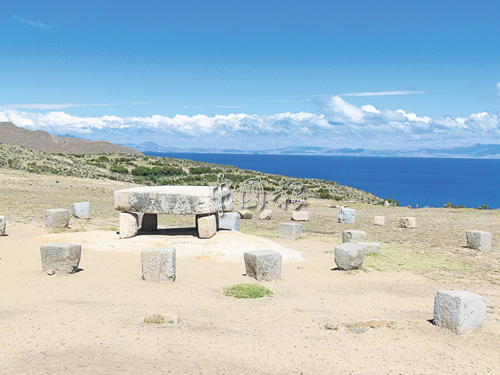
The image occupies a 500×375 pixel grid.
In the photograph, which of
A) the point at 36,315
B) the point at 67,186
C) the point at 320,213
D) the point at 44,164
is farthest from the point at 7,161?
the point at 36,315

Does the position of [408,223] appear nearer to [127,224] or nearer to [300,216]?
[300,216]

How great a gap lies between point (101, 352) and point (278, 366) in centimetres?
277

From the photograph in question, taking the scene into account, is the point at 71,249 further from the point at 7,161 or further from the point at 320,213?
the point at 7,161

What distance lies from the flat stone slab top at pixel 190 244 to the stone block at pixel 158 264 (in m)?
3.02

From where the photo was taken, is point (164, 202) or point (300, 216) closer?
point (164, 202)

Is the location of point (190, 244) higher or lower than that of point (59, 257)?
lower

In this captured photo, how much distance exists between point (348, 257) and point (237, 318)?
5671 millimetres

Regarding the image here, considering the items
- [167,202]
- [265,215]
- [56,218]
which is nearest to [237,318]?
[167,202]

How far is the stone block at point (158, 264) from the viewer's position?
438 inches

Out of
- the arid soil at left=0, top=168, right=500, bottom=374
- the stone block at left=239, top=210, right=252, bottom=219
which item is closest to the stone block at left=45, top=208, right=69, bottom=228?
the arid soil at left=0, top=168, right=500, bottom=374

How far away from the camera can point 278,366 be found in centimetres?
659

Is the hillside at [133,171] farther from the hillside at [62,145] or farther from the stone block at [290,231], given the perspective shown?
the hillside at [62,145]

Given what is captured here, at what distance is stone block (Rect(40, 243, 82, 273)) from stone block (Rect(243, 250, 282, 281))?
185 inches

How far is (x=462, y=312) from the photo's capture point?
8.09 meters
